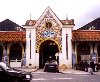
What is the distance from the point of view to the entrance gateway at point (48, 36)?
48.3m

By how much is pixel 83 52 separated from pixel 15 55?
1002cm

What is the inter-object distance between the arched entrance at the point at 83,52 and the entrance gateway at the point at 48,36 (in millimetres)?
1427

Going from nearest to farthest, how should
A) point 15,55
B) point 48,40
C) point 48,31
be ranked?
point 48,31, point 48,40, point 15,55

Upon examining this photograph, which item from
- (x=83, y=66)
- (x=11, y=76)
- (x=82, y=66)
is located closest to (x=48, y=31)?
(x=82, y=66)

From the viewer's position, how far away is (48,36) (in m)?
48.6

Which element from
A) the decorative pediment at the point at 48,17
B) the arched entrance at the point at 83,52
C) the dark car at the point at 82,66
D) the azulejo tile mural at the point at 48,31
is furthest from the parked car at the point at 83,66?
the decorative pediment at the point at 48,17

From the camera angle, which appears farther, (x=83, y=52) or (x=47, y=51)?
(x=47, y=51)

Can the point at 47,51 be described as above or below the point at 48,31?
below

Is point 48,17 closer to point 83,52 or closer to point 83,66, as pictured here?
point 83,52

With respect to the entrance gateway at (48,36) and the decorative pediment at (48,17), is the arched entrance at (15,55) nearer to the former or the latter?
the entrance gateway at (48,36)

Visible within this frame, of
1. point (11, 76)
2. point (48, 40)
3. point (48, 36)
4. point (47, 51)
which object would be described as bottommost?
point (11, 76)

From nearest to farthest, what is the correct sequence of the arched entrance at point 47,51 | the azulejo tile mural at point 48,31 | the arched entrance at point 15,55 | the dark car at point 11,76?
the dark car at point 11,76 → the azulejo tile mural at point 48,31 → the arched entrance at point 15,55 → the arched entrance at point 47,51

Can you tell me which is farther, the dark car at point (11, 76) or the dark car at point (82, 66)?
the dark car at point (82, 66)

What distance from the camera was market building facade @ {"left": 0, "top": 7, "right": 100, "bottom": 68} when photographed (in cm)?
4828
